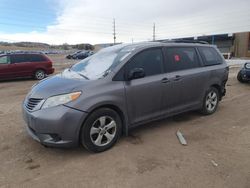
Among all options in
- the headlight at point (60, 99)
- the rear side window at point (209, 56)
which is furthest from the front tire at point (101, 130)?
the rear side window at point (209, 56)

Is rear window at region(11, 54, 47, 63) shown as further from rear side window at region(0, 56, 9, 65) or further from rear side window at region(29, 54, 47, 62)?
rear side window at region(0, 56, 9, 65)

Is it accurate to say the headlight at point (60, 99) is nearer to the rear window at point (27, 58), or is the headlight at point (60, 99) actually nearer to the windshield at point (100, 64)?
the windshield at point (100, 64)

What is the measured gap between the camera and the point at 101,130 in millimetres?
4148

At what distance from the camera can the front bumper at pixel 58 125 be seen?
3.80 metres

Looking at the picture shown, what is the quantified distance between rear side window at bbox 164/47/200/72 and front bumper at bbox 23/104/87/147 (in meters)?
2.12

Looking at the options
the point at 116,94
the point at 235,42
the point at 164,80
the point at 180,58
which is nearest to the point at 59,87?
the point at 116,94

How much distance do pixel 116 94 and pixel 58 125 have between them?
1.03m

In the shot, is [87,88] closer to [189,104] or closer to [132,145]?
[132,145]

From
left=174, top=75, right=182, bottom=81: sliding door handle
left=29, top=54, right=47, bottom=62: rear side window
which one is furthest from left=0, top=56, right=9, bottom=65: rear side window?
left=174, top=75, right=182, bottom=81: sliding door handle

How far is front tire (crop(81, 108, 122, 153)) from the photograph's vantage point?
3994 millimetres

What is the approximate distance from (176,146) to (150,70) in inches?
55.4

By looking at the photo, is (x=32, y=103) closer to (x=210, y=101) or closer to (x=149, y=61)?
(x=149, y=61)

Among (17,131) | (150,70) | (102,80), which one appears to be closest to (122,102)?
(102,80)

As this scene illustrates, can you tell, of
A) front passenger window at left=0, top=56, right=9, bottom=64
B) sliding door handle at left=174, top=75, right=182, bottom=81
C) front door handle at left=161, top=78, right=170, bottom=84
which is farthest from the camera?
front passenger window at left=0, top=56, right=9, bottom=64
